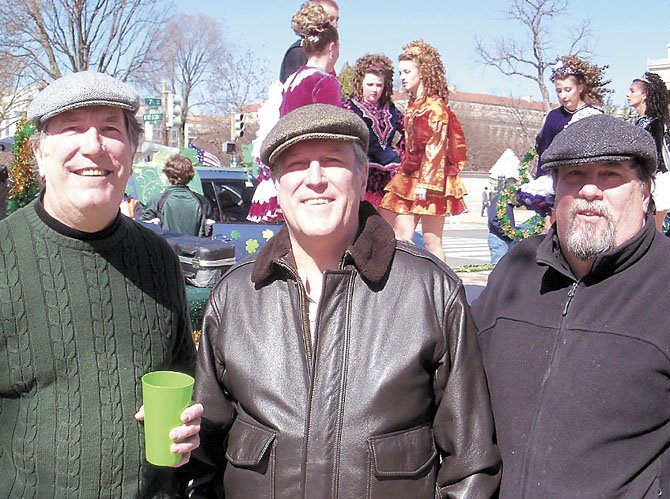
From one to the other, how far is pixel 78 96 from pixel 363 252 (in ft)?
2.94

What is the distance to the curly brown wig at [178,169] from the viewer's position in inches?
295

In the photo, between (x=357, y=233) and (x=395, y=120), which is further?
(x=395, y=120)

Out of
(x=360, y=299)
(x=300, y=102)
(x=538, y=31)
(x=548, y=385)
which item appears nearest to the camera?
(x=360, y=299)

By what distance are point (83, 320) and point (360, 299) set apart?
80 centimetres

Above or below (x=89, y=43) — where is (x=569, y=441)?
below

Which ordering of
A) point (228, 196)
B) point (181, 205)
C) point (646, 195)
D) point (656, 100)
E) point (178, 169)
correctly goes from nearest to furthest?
point (646, 195) < point (656, 100) < point (181, 205) < point (178, 169) < point (228, 196)

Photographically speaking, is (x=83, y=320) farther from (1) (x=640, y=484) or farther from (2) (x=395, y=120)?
(2) (x=395, y=120)

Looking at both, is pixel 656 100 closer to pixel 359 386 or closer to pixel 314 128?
pixel 314 128

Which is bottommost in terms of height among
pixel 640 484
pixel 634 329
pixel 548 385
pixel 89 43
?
pixel 640 484

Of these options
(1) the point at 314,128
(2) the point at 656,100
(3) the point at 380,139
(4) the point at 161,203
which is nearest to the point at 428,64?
(3) the point at 380,139

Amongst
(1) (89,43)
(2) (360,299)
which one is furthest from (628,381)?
(1) (89,43)

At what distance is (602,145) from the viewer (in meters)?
2.23

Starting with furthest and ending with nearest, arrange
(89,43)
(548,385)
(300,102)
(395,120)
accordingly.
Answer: (89,43), (395,120), (300,102), (548,385)

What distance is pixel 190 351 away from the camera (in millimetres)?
2422
